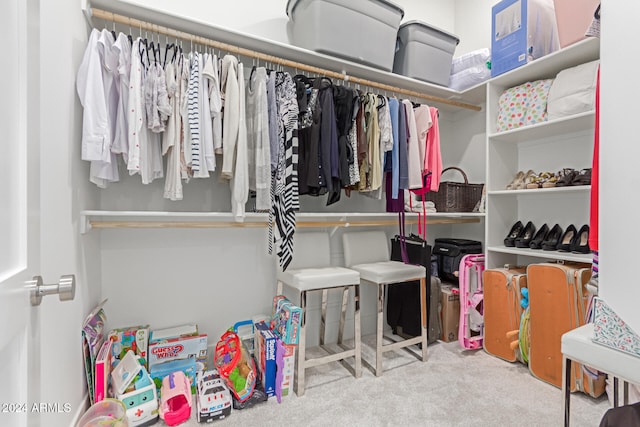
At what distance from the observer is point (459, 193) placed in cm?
251

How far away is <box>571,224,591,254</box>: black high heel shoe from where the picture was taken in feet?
6.15

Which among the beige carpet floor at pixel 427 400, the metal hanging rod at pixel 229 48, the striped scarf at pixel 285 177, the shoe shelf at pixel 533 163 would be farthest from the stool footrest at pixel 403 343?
the metal hanging rod at pixel 229 48

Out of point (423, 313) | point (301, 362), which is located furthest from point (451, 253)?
point (301, 362)

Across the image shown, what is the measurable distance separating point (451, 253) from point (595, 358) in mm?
1573

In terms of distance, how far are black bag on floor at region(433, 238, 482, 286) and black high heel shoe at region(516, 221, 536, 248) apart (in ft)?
1.08

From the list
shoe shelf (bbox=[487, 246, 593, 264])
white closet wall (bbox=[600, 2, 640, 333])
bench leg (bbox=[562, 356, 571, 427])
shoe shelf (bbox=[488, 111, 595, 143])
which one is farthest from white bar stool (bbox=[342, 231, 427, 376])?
white closet wall (bbox=[600, 2, 640, 333])

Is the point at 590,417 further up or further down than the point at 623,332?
further down

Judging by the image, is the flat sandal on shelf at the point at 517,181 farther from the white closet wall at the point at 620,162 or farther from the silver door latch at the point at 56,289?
the silver door latch at the point at 56,289

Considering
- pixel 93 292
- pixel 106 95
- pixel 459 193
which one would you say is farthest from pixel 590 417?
pixel 106 95

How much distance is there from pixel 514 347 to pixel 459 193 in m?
1.13

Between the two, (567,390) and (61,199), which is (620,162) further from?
(61,199)

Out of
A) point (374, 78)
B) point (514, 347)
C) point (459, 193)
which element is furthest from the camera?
point (459, 193)

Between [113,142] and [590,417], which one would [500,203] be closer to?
[590,417]

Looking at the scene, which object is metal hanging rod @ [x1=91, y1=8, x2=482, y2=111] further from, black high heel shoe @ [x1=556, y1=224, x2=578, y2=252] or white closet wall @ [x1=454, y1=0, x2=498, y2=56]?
black high heel shoe @ [x1=556, y1=224, x2=578, y2=252]
